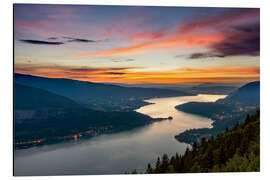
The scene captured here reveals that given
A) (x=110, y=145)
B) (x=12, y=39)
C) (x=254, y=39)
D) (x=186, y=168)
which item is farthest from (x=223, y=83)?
(x=12, y=39)

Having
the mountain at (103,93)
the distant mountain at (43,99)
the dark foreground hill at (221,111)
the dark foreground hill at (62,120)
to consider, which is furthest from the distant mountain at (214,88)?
the distant mountain at (43,99)

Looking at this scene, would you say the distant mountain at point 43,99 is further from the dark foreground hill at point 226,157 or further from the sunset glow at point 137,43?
the dark foreground hill at point 226,157

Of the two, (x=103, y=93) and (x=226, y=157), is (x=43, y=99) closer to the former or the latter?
(x=103, y=93)

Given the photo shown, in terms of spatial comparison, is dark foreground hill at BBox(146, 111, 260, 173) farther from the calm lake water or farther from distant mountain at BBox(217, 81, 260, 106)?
the calm lake water

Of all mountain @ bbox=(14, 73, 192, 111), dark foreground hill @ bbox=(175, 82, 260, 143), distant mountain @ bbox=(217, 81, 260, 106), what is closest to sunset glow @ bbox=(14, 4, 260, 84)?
distant mountain @ bbox=(217, 81, 260, 106)

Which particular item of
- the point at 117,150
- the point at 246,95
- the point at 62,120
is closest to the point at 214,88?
the point at 246,95
